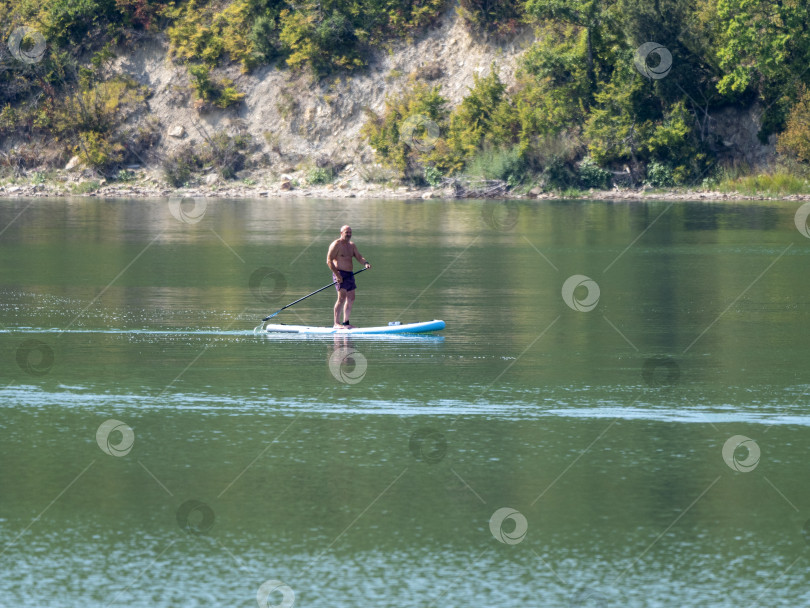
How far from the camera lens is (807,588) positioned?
10.9 m

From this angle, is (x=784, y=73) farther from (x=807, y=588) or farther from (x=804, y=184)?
(x=807, y=588)

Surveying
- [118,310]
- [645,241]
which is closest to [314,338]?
[118,310]

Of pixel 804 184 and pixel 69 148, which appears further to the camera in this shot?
pixel 69 148

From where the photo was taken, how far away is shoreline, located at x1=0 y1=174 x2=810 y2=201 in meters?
72.1

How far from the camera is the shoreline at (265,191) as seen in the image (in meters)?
72.1

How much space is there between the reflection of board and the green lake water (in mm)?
268

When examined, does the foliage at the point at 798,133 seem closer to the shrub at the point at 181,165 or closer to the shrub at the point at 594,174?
the shrub at the point at 594,174

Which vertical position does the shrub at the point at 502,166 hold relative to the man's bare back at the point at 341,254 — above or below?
above

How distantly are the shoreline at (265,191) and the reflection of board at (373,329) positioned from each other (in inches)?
1922

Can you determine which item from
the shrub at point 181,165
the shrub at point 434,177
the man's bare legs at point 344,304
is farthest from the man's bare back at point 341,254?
the shrub at point 181,165

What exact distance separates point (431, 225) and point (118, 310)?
2584 cm

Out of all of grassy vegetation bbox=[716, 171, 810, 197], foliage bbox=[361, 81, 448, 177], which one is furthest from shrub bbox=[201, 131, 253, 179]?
grassy vegetation bbox=[716, 171, 810, 197]

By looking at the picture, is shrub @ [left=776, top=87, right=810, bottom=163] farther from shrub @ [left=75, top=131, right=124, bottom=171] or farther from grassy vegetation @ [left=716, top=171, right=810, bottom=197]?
shrub @ [left=75, top=131, right=124, bottom=171]

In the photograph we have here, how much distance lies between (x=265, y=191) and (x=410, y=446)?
65355mm
